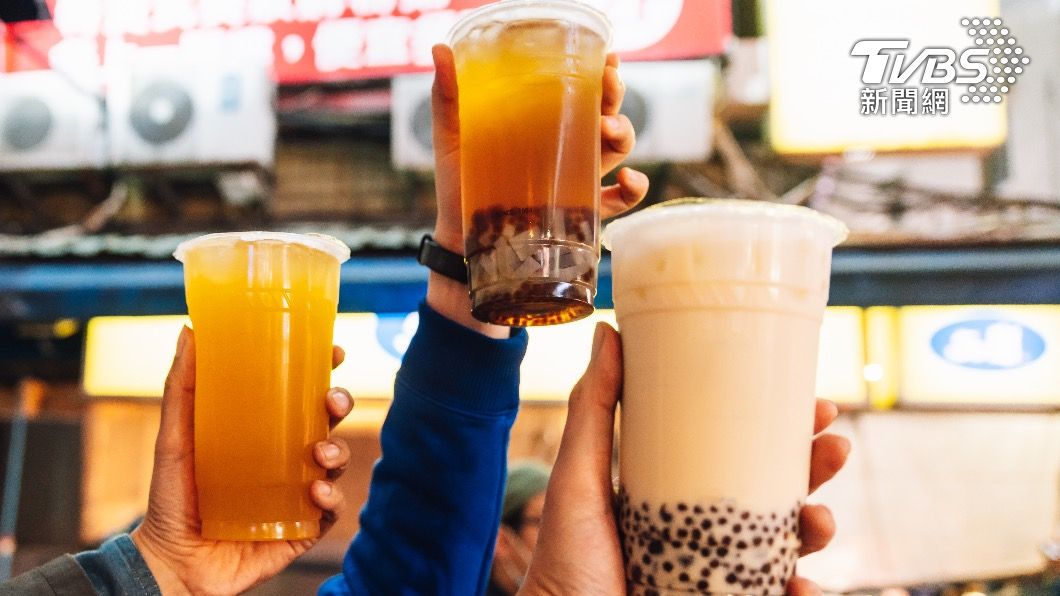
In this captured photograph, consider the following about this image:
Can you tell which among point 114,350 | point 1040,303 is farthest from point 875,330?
point 114,350

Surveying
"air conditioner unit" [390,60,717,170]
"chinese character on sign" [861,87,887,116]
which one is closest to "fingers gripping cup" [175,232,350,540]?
"chinese character on sign" [861,87,887,116]

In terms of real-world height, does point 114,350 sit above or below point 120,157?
below

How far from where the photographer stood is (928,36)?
13.4 ft

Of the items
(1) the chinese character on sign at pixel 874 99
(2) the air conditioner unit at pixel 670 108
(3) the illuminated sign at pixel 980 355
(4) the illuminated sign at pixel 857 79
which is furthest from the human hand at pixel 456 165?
(3) the illuminated sign at pixel 980 355

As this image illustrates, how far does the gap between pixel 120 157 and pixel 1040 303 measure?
17.7ft

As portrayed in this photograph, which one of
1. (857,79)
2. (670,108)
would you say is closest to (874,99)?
(857,79)

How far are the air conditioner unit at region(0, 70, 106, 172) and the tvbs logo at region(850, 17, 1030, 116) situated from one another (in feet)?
14.9

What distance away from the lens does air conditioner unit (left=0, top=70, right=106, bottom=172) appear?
518cm

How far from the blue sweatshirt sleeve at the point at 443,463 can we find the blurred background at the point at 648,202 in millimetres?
2664

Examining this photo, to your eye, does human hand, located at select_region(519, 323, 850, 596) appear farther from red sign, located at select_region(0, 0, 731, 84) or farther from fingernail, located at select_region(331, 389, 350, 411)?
red sign, located at select_region(0, 0, 731, 84)

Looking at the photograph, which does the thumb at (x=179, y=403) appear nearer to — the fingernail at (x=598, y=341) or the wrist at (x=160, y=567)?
the wrist at (x=160, y=567)

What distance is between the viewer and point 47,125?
525cm

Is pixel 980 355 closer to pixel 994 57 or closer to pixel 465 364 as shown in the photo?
pixel 994 57

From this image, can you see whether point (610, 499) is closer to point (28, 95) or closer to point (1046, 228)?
point (1046, 228)
